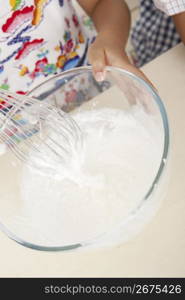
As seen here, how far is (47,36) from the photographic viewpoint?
771 mm

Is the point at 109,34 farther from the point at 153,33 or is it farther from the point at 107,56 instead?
the point at 153,33

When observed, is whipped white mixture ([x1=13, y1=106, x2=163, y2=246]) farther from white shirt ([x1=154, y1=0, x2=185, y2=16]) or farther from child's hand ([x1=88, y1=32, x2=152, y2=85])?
white shirt ([x1=154, y1=0, x2=185, y2=16])

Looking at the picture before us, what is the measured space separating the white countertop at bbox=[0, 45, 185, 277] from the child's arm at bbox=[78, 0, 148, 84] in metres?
0.13

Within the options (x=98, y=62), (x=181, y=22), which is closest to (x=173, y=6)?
(x=181, y=22)

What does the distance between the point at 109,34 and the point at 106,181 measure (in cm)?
30

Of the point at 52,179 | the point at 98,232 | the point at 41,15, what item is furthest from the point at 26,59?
Answer: the point at 98,232

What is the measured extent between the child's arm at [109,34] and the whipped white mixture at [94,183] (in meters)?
0.08

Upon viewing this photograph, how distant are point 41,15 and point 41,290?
0.47m

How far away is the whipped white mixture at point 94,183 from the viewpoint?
0.50m

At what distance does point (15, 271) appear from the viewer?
0.58 meters

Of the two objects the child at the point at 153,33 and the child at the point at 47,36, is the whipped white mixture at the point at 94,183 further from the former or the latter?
the child at the point at 153,33

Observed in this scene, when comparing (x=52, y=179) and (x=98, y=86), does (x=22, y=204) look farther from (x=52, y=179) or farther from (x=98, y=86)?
(x=98, y=86)

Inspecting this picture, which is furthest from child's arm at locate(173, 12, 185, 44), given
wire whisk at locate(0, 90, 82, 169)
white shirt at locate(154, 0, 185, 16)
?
wire whisk at locate(0, 90, 82, 169)

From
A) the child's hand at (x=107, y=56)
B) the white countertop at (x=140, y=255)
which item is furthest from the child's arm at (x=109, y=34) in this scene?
the white countertop at (x=140, y=255)
